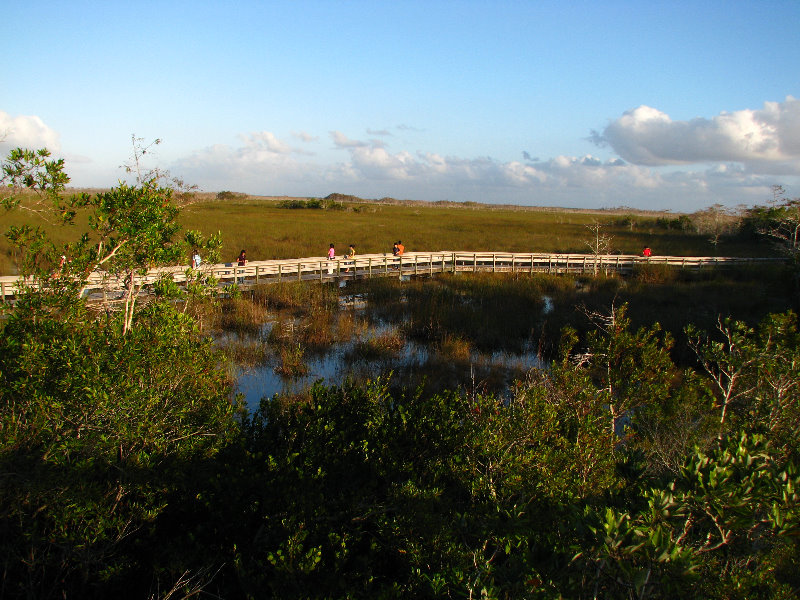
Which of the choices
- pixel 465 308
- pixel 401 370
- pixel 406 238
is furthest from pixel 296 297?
pixel 406 238

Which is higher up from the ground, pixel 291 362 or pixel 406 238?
pixel 406 238

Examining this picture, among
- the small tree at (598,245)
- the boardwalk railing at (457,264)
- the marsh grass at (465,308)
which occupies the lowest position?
the marsh grass at (465,308)

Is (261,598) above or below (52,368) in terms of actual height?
below

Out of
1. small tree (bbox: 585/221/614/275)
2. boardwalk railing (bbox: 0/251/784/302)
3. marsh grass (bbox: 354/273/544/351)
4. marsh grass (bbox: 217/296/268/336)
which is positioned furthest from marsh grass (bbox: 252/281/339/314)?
small tree (bbox: 585/221/614/275)

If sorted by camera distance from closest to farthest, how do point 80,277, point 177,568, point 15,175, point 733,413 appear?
1. point 177,568
2. point 15,175
3. point 80,277
4. point 733,413

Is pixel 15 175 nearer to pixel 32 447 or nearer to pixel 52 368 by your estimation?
pixel 52 368

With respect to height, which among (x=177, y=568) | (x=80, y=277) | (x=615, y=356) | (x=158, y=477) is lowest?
(x=177, y=568)

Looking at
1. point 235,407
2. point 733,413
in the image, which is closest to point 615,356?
point 733,413

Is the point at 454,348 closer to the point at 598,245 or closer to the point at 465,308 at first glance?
the point at 465,308

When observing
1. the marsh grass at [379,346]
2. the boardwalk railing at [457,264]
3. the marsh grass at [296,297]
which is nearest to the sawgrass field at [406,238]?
the boardwalk railing at [457,264]

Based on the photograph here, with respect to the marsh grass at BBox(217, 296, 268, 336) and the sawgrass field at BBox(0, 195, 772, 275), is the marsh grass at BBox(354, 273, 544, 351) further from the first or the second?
the sawgrass field at BBox(0, 195, 772, 275)

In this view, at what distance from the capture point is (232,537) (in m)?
4.48

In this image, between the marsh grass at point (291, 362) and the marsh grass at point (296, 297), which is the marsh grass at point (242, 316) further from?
the marsh grass at point (291, 362)

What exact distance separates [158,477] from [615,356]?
19.4 ft
